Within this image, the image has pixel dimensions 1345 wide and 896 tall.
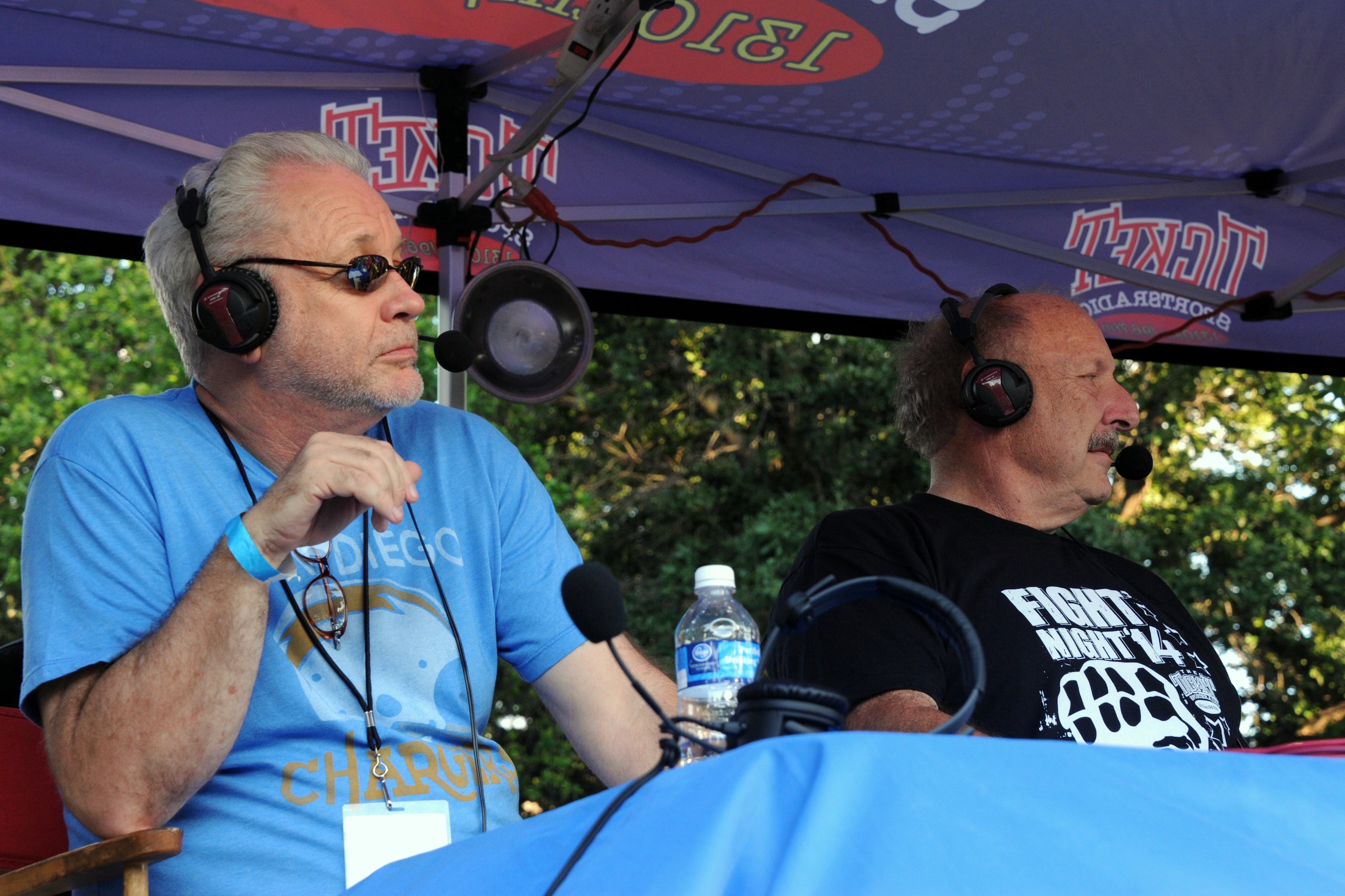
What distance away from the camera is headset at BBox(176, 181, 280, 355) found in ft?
5.52

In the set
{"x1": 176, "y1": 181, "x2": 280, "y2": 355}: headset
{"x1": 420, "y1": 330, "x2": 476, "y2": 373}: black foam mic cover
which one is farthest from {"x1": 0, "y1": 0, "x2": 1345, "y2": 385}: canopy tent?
{"x1": 176, "y1": 181, "x2": 280, "y2": 355}: headset

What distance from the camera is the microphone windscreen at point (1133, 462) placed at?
8.48 feet

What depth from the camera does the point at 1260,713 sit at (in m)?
10.2

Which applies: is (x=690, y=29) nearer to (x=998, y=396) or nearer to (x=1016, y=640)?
(x=998, y=396)

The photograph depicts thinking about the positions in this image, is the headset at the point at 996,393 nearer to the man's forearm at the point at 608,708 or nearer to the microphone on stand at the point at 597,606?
the man's forearm at the point at 608,708

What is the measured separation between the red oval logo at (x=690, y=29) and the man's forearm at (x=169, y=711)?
1.66m

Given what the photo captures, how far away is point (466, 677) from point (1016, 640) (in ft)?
2.88

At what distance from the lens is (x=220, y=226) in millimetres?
1803

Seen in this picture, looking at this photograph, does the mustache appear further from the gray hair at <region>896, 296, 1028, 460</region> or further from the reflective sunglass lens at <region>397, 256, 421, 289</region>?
the reflective sunglass lens at <region>397, 256, 421, 289</region>

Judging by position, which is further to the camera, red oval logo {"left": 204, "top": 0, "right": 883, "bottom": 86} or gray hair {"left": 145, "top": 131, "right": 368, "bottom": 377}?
red oval logo {"left": 204, "top": 0, "right": 883, "bottom": 86}

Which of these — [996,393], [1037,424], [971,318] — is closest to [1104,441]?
[1037,424]

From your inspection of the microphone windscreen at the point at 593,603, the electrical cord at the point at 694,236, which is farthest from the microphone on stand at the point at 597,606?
the electrical cord at the point at 694,236

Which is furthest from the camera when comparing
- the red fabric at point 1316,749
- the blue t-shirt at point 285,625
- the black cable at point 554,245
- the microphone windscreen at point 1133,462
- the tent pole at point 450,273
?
the black cable at point 554,245

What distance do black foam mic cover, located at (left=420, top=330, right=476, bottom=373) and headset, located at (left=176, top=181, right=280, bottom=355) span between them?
59cm
